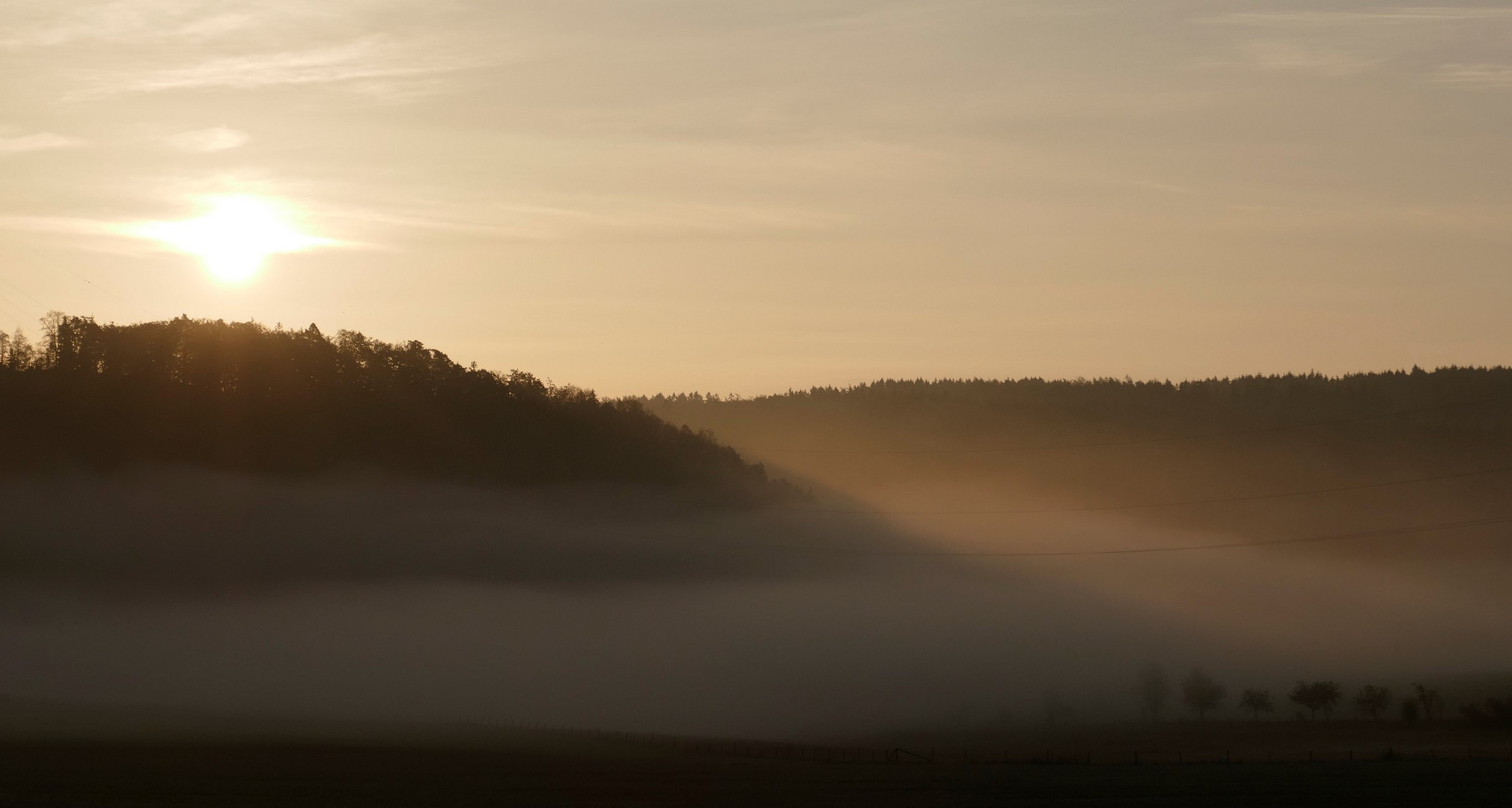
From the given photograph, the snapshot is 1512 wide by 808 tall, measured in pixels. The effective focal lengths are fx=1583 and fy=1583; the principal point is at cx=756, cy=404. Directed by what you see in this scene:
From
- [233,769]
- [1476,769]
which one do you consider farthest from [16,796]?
[1476,769]

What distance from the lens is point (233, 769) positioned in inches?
5408

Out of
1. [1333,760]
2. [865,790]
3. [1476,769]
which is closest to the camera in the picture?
[865,790]

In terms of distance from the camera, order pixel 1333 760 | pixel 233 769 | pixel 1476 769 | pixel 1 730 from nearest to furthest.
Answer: pixel 1476 769
pixel 233 769
pixel 1333 760
pixel 1 730

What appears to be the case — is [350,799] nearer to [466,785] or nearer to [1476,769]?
[466,785]

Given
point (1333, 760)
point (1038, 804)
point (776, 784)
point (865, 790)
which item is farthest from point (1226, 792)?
point (1333, 760)

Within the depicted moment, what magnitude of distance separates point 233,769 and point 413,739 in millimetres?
55477

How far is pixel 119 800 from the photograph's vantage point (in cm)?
10700

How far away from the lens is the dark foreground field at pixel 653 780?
109m

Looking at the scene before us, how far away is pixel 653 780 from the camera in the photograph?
12950 cm

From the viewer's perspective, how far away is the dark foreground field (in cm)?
10906

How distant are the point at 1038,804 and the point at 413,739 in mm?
105009

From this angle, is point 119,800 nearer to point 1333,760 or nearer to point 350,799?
point 350,799

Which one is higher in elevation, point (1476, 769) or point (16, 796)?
point (1476, 769)

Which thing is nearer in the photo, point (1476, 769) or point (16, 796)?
point (16, 796)
